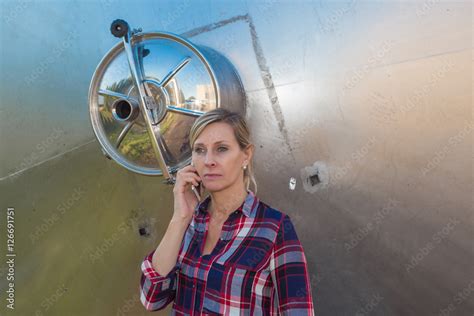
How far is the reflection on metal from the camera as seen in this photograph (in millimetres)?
1433

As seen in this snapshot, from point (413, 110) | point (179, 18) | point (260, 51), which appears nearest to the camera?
point (413, 110)

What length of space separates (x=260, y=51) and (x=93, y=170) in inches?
34.3

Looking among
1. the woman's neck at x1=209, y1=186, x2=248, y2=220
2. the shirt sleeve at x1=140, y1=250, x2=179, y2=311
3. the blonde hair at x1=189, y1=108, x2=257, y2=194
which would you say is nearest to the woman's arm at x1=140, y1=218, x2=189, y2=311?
the shirt sleeve at x1=140, y1=250, x2=179, y2=311

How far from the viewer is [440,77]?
45.4 inches

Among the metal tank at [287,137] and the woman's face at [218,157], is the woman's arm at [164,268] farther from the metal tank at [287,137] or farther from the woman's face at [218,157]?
the metal tank at [287,137]

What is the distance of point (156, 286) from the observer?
1.23 meters

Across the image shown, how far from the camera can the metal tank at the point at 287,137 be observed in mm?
1174

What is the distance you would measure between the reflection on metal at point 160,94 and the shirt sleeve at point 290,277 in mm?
510

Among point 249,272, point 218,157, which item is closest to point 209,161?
point 218,157

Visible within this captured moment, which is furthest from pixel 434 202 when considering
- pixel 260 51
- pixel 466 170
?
pixel 260 51

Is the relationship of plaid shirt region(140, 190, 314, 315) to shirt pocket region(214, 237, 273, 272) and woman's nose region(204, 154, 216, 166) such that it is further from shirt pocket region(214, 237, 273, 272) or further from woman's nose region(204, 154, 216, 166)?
woman's nose region(204, 154, 216, 166)

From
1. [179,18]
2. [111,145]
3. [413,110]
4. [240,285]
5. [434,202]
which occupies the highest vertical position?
[179,18]

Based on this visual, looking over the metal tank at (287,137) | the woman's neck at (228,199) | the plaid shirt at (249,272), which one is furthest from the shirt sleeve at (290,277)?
the metal tank at (287,137)

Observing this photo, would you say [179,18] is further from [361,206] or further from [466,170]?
[466,170]
